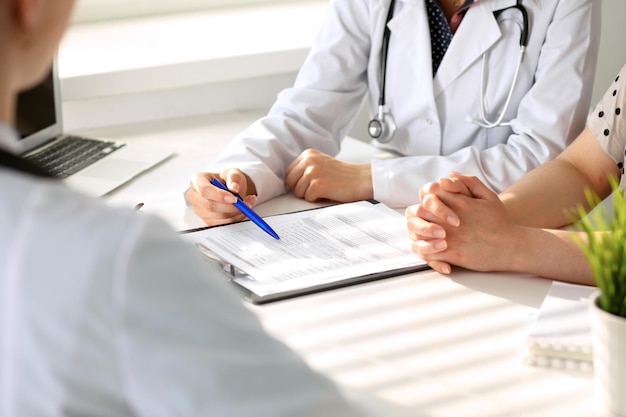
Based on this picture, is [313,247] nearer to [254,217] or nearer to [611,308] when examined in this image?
[254,217]

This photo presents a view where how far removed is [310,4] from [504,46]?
111cm

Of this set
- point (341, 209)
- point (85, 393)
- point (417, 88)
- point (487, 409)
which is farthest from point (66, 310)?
point (417, 88)

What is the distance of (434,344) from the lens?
1147 millimetres

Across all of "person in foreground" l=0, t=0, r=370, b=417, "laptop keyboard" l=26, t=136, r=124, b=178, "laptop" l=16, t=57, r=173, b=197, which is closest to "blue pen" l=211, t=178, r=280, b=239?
"laptop" l=16, t=57, r=173, b=197

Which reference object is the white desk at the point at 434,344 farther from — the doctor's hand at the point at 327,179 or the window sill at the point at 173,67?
the window sill at the point at 173,67

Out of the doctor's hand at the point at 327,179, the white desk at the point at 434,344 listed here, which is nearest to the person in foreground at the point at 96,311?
the white desk at the point at 434,344

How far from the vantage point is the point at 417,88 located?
6.37 ft

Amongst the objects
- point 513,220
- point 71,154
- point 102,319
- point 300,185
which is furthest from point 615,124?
point 102,319

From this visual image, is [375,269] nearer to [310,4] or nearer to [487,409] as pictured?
[487,409]

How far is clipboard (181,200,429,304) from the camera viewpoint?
4.28 ft

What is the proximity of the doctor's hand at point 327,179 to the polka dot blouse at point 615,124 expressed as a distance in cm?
42

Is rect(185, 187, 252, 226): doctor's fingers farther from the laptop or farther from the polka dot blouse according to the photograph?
the polka dot blouse

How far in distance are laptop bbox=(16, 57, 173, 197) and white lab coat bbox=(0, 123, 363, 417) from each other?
120 centimetres

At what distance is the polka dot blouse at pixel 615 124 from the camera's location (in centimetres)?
162
